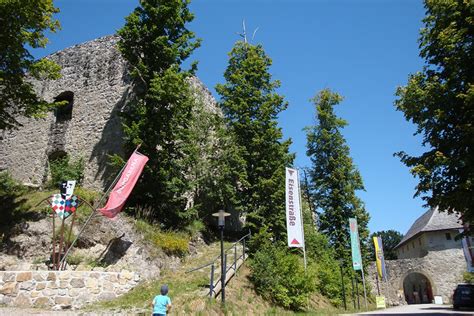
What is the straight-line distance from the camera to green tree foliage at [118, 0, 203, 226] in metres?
13.3

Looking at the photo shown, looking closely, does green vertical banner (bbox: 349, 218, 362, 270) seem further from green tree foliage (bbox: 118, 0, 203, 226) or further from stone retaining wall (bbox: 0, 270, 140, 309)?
stone retaining wall (bbox: 0, 270, 140, 309)

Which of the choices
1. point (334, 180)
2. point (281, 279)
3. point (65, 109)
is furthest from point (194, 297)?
point (334, 180)

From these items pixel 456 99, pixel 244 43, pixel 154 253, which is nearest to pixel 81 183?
pixel 154 253

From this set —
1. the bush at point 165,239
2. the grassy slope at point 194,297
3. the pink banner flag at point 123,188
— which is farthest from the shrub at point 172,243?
the pink banner flag at point 123,188

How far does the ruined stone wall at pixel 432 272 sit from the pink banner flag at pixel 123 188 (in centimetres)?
2491

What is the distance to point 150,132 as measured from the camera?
531 inches

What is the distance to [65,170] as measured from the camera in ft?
49.1

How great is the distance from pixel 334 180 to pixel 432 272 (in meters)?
13.9

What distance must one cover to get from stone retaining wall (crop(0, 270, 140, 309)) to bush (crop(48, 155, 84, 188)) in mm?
6182

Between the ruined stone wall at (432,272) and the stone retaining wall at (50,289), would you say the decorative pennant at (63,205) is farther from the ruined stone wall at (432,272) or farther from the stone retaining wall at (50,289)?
the ruined stone wall at (432,272)

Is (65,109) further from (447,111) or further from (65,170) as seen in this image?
(447,111)

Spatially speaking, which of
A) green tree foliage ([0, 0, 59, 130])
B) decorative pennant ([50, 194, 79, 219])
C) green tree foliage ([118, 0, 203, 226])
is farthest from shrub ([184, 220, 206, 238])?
green tree foliage ([0, 0, 59, 130])

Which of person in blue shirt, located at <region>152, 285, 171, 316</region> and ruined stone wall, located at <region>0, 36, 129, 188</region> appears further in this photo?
ruined stone wall, located at <region>0, 36, 129, 188</region>

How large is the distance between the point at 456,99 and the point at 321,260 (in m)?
11.1
